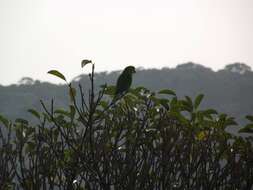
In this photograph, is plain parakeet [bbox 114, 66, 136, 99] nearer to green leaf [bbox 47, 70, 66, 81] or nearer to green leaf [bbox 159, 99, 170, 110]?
green leaf [bbox 47, 70, 66, 81]

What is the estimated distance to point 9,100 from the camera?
84.9m

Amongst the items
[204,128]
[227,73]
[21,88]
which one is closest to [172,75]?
[227,73]

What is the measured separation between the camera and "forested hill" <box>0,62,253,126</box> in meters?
83.0

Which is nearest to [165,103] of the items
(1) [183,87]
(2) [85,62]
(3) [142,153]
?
(3) [142,153]

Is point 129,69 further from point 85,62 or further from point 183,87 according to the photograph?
point 183,87

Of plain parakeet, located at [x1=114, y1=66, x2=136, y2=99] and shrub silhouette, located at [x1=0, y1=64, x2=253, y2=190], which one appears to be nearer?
plain parakeet, located at [x1=114, y1=66, x2=136, y2=99]

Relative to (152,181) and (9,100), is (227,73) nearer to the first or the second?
(9,100)

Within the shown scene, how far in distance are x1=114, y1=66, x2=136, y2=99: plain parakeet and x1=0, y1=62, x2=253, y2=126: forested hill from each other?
251 ft

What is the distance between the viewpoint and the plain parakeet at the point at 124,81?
233 centimetres

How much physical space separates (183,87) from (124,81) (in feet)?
289

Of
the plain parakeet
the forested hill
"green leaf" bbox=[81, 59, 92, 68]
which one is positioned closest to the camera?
the plain parakeet

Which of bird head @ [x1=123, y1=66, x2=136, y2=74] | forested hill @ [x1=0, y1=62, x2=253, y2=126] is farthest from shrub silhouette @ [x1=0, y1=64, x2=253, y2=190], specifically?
forested hill @ [x1=0, y1=62, x2=253, y2=126]

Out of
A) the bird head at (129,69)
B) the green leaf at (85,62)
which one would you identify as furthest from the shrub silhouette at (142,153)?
the bird head at (129,69)

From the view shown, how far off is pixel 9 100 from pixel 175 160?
84.9 metres
